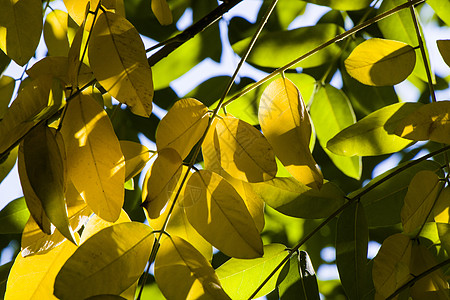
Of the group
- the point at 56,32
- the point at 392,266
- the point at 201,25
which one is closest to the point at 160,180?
the point at 201,25

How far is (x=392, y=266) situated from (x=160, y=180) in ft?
0.86

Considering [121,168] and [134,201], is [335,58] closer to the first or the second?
[134,201]

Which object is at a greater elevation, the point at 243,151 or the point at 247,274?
the point at 243,151

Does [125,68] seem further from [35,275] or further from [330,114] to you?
[330,114]

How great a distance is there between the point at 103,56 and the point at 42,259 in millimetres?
199

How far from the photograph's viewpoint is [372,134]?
0.63 metres

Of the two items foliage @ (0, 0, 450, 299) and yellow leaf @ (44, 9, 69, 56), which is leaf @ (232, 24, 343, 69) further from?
yellow leaf @ (44, 9, 69, 56)

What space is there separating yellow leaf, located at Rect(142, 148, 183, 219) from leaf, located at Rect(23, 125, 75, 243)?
0.08m

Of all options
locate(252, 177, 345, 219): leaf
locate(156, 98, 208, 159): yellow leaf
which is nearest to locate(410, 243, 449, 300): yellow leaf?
locate(252, 177, 345, 219): leaf

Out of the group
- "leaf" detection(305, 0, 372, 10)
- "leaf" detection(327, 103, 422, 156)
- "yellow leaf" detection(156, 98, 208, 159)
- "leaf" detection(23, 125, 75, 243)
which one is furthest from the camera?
"leaf" detection(305, 0, 372, 10)

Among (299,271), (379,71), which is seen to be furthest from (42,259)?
(379,71)

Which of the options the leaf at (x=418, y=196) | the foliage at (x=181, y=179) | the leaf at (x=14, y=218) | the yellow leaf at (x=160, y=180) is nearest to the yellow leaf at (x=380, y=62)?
the foliage at (x=181, y=179)

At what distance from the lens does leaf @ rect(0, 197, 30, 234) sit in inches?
28.3

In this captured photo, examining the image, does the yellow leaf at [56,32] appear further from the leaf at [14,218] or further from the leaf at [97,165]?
the leaf at [97,165]
